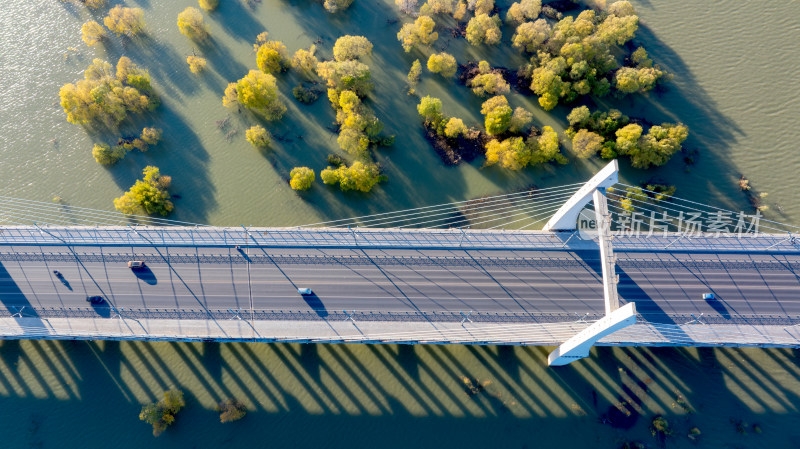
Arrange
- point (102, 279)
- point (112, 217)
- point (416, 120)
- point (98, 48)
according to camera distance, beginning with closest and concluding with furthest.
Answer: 1. point (102, 279)
2. point (112, 217)
3. point (416, 120)
4. point (98, 48)

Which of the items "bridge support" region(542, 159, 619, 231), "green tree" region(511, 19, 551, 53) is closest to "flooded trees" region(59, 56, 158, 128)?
"green tree" region(511, 19, 551, 53)

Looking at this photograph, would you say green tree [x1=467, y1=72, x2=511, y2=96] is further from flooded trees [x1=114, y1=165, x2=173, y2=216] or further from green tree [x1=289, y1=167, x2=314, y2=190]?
flooded trees [x1=114, y1=165, x2=173, y2=216]

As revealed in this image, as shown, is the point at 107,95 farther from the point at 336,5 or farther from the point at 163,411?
the point at 163,411

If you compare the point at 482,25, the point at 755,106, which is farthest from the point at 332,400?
the point at 755,106

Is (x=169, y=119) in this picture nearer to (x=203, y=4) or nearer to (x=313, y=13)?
(x=203, y=4)

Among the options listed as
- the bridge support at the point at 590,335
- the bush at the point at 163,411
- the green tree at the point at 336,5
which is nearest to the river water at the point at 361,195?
the bush at the point at 163,411

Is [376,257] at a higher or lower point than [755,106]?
higher
